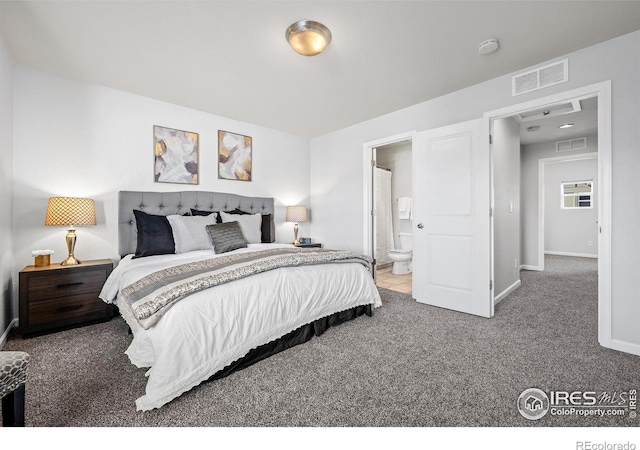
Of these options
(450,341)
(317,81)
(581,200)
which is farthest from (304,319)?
(581,200)

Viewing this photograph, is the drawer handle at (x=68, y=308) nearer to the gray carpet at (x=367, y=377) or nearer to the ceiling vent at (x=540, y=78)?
the gray carpet at (x=367, y=377)

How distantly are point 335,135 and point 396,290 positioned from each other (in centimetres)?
262

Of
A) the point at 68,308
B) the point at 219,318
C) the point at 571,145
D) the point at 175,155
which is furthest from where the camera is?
the point at 571,145

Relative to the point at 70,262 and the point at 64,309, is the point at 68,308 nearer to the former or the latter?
the point at 64,309

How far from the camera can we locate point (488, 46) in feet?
7.38

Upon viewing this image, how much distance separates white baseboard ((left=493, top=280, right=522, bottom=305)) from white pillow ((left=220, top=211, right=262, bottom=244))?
292cm

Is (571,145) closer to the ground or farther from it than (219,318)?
farther from it

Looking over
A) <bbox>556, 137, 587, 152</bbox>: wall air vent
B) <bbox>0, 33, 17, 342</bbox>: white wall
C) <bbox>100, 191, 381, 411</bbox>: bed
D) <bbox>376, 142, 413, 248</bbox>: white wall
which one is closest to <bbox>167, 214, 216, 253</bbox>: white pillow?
<bbox>100, 191, 381, 411</bbox>: bed

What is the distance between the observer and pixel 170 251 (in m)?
2.82

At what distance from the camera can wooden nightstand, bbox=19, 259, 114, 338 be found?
7.52 ft

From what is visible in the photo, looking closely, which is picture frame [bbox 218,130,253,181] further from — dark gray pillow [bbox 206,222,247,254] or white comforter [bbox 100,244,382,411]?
white comforter [bbox 100,244,382,411]

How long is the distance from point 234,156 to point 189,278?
2662 mm

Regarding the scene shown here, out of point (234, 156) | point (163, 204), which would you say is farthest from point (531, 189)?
point (163, 204)
